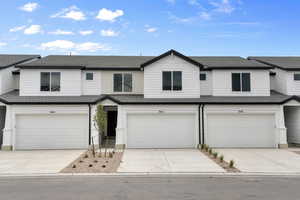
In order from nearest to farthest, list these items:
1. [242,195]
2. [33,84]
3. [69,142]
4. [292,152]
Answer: [242,195], [292,152], [69,142], [33,84]

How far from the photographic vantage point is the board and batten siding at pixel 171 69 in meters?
16.9

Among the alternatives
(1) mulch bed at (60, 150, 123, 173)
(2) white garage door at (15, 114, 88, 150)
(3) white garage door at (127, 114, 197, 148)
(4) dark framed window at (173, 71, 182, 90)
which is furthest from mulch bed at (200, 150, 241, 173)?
(2) white garage door at (15, 114, 88, 150)

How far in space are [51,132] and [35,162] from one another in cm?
442

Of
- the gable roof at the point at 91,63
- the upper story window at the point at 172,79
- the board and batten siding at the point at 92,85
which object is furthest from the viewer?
the board and batten siding at the point at 92,85

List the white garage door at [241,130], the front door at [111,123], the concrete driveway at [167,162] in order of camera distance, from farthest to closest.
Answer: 1. the front door at [111,123]
2. the white garage door at [241,130]
3. the concrete driveway at [167,162]

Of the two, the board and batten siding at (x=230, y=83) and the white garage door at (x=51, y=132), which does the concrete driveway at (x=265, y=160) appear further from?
the white garage door at (x=51, y=132)

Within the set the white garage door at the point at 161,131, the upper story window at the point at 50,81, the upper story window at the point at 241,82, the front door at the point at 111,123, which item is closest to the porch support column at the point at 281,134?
the upper story window at the point at 241,82

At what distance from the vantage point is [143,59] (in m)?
21.0

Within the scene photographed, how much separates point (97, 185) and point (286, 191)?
20.8ft

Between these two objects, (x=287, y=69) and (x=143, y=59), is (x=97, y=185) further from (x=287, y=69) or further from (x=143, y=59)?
(x=287, y=69)

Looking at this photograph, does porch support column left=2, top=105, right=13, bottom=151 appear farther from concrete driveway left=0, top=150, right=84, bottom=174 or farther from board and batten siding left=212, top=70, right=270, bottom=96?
board and batten siding left=212, top=70, right=270, bottom=96

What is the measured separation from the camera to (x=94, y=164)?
37.2 feet

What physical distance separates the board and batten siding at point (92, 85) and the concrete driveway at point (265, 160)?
9966 mm

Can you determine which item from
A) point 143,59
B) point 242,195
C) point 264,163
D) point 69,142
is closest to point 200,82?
point 143,59
